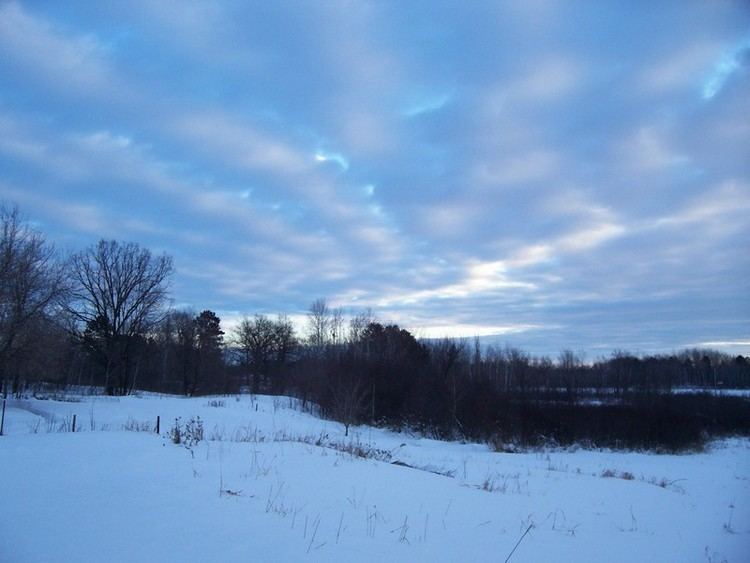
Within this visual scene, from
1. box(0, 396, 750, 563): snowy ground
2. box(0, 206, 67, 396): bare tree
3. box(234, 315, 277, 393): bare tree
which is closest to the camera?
box(0, 396, 750, 563): snowy ground

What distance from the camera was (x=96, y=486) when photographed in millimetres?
7355

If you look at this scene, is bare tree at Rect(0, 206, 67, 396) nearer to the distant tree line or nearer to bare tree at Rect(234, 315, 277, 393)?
the distant tree line

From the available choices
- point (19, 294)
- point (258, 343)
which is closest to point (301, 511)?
point (19, 294)

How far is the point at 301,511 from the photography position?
22.6 feet

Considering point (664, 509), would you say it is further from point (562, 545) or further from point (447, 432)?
point (447, 432)

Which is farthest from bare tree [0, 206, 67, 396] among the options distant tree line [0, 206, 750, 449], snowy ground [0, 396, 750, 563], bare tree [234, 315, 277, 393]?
bare tree [234, 315, 277, 393]

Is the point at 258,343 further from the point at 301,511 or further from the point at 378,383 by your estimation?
the point at 301,511

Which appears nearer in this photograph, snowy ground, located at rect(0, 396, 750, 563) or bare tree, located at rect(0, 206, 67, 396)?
snowy ground, located at rect(0, 396, 750, 563)

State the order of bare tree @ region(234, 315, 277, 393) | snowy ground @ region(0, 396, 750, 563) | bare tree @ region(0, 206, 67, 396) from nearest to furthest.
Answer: snowy ground @ region(0, 396, 750, 563), bare tree @ region(0, 206, 67, 396), bare tree @ region(234, 315, 277, 393)

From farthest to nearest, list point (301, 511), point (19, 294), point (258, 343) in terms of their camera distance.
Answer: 1. point (258, 343)
2. point (19, 294)
3. point (301, 511)

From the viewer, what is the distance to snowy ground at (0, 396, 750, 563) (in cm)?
553

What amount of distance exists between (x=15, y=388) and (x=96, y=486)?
39.3 m

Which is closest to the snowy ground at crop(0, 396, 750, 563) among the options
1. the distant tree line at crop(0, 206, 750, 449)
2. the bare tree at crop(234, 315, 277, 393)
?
the distant tree line at crop(0, 206, 750, 449)

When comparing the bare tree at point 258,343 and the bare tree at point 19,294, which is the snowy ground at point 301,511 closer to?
the bare tree at point 19,294
